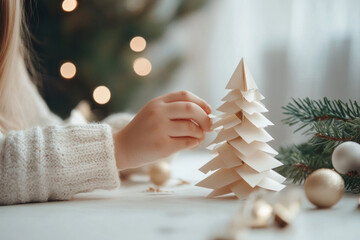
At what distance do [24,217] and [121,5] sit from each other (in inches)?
46.8

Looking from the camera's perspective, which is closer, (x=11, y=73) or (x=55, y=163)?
(x=55, y=163)

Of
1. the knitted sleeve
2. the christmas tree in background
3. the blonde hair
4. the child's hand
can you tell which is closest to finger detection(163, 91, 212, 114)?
the child's hand

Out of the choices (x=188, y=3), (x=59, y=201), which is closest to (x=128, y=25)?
(x=188, y=3)

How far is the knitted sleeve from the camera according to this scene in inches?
23.1

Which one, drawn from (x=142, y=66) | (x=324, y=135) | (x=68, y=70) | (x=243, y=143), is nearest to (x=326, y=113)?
(x=324, y=135)

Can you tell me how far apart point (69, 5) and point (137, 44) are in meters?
0.27

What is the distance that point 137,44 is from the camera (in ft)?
5.07

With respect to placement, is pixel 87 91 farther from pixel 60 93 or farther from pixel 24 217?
pixel 24 217

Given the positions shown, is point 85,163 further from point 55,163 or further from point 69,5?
point 69,5

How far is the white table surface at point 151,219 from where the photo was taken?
408 millimetres

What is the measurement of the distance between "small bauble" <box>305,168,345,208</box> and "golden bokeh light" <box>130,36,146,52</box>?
1130mm

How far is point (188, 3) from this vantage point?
1.62 m

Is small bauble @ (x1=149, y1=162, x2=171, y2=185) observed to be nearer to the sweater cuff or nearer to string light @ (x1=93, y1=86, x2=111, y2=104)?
the sweater cuff

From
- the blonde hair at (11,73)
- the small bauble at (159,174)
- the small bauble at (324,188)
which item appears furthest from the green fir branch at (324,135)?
the blonde hair at (11,73)
